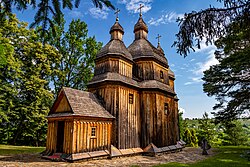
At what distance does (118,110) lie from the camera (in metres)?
14.2

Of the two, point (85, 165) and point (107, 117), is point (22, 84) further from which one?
point (85, 165)

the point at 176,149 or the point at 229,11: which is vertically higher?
the point at 229,11

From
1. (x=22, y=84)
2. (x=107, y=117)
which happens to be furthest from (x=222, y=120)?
(x=22, y=84)

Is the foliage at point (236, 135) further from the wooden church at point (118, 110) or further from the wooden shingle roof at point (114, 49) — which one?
the wooden shingle roof at point (114, 49)

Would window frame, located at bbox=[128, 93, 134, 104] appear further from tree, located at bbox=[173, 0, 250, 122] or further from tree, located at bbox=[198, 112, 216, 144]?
tree, located at bbox=[198, 112, 216, 144]

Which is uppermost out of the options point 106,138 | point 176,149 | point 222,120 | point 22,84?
point 22,84

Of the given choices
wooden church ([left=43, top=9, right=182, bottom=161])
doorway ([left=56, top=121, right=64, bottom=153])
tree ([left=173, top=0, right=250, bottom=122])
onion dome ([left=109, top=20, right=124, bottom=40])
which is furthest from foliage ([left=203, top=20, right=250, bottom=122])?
doorway ([left=56, top=121, right=64, bottom=153])

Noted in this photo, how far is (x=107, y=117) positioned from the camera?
526 inches

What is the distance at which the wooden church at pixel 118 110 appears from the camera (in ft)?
38.8

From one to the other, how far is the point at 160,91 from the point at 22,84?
614 inches

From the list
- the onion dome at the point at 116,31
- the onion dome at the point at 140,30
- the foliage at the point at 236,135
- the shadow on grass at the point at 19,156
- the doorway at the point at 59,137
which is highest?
the onion dome at the point at 140,30

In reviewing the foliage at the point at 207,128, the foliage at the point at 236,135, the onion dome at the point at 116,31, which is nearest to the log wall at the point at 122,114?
the onion dome at the point at 116,31

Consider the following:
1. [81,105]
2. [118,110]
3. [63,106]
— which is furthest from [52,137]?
[118,110]

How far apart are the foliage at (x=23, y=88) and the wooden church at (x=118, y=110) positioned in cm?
930
